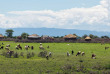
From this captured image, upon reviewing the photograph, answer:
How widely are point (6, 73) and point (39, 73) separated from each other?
2.77m

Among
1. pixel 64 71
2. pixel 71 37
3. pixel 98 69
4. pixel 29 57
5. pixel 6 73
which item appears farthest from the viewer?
pixel 71 37

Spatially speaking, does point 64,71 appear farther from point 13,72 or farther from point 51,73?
point 13,72

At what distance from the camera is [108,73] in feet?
63.4

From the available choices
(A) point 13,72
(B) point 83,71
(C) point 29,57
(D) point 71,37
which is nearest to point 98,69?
(B) point 83,71

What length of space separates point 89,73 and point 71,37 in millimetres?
68828

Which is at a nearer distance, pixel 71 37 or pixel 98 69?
pixel 98 69

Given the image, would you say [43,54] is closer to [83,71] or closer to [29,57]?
[29,57]

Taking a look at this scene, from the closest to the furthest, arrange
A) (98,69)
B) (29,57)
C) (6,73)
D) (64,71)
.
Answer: (6,73), (64,71), (98,69), (29,57)

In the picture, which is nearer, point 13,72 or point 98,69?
point 13,72

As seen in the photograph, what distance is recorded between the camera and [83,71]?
20.2m

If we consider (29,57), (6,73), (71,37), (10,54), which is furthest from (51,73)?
(71,37)

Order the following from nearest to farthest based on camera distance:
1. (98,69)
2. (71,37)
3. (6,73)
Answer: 1. (6,73)
2. (98,69)
3. (71,37)

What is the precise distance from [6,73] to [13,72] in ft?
2.22

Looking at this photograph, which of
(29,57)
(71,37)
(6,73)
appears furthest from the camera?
(71,37)
